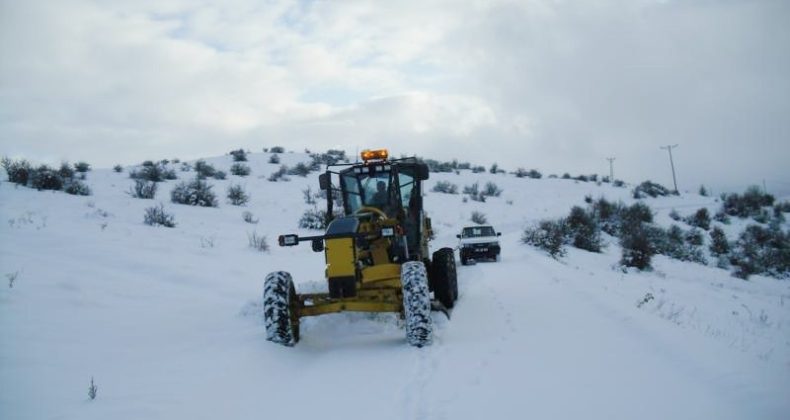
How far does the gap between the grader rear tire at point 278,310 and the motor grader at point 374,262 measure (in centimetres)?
1

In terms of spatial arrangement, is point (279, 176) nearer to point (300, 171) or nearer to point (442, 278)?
point (300, 171)

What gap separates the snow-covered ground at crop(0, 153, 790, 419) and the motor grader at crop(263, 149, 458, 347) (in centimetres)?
48

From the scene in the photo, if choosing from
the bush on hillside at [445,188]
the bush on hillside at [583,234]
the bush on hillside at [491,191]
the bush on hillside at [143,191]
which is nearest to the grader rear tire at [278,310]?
the bush on hillside at [143,191]

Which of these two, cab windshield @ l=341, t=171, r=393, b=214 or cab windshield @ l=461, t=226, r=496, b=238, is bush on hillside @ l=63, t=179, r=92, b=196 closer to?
cab windshield @ l=341, t=171, r=393, b=214

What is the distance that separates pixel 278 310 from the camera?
21.3 ft

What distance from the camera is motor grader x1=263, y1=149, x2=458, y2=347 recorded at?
21.3ft

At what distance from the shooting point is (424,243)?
9.60 metres

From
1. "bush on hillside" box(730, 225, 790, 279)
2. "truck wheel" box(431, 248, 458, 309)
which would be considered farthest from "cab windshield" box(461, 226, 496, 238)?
"truck wheel" box(431, 248, 458, 309)

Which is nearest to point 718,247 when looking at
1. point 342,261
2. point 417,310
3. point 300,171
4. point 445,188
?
point 445,188

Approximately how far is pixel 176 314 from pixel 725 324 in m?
11.3

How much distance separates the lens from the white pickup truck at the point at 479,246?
18.9 m

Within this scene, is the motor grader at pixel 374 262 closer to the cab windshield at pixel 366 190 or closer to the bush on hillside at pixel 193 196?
the cab windshield at pixel 366 190

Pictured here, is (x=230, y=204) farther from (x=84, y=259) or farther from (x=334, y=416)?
(x=334, y=416)

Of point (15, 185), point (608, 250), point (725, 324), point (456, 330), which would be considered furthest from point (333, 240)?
point (608, 250)
